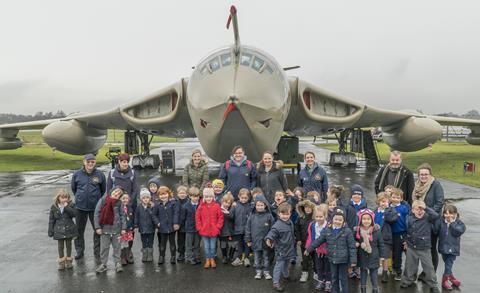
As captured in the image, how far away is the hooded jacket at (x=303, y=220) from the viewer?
5383mm

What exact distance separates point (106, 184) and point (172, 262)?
1745 mm

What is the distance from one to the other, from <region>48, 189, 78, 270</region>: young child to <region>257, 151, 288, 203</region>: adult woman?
3.09 m

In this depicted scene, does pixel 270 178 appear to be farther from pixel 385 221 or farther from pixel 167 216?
pixel 385 221

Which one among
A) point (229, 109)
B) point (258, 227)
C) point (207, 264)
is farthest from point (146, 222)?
point (229, 109)

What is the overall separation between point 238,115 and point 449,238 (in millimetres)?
4802

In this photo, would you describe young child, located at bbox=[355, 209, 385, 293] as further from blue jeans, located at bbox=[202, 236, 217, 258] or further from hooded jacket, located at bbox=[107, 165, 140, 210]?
hooded jacket, located at bbox=[107, 165, 140, 210]

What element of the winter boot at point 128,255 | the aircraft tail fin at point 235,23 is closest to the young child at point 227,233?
the winter boot at point 128,255

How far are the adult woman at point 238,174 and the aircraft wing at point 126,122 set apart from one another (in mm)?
5940

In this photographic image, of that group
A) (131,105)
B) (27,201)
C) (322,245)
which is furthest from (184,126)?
(322,245)

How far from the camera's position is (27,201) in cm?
1077

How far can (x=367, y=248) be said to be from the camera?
452 centimetres

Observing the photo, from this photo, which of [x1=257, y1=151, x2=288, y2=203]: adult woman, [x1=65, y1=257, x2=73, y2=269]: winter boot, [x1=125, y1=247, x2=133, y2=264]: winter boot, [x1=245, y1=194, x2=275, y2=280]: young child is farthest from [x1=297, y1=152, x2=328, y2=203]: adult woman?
[x1=65, y1=257, x2=73, y2=269]: winter boot

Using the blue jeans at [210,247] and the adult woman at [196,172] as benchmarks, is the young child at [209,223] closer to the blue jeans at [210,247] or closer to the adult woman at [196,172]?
the blue jeans at [210,247]

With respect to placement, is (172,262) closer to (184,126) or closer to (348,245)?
(348,245)
